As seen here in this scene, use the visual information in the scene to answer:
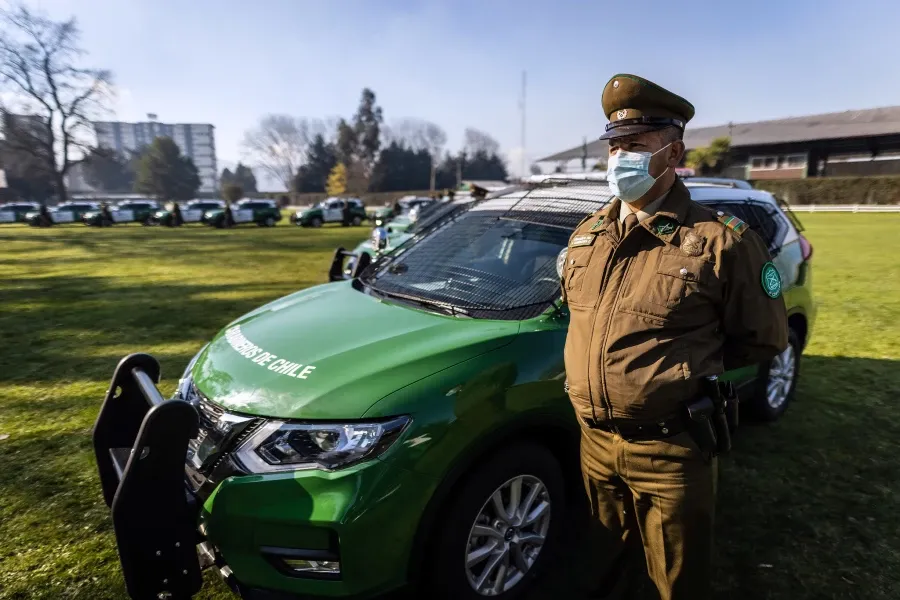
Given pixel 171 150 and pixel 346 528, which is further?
pixel 171 150

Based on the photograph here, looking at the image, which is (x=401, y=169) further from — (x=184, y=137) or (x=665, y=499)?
(x=184, y=137)

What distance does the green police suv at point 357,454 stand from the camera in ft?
6.10

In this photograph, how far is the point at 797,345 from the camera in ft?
13.6

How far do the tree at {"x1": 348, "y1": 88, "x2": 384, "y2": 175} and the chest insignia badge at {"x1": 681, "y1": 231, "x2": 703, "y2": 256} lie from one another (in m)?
70.7

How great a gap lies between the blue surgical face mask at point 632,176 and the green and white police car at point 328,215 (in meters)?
29.7

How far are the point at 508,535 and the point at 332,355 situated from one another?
3.42 feet

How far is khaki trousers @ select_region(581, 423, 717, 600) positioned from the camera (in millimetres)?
1813

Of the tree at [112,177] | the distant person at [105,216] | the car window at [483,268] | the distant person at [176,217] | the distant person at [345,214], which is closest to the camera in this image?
the car window at [483,268]

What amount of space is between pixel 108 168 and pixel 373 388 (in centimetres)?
11543

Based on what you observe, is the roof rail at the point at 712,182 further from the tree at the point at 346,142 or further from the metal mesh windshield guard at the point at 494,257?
the tree at the point at 346,142

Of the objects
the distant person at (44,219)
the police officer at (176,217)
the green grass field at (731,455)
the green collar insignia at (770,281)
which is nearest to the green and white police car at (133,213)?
the distant person at (44,219)

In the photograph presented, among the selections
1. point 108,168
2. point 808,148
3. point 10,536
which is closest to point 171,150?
point 108,168

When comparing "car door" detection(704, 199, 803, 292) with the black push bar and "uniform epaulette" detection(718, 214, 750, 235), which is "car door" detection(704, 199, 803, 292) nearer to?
"uniform epaulette" detection(718, 214, 750, 235)

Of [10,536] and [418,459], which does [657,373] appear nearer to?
[418,459]
